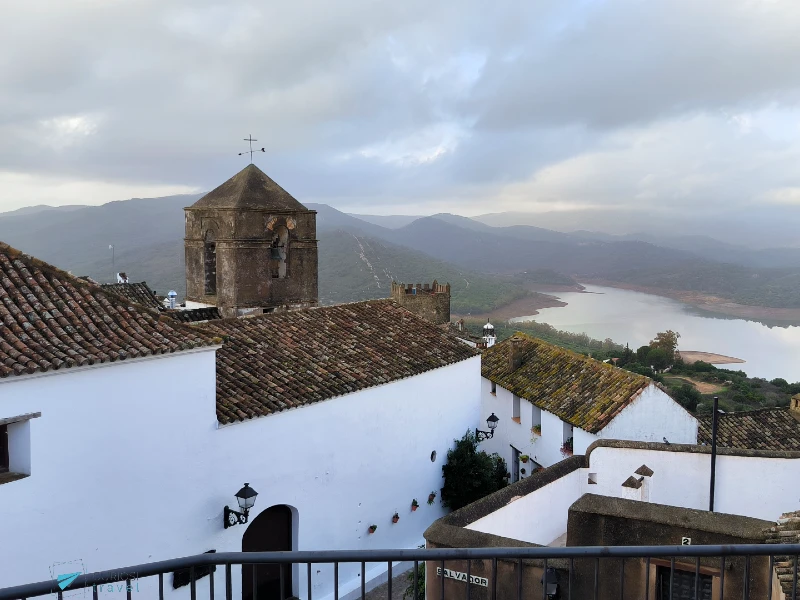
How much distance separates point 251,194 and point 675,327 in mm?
55536

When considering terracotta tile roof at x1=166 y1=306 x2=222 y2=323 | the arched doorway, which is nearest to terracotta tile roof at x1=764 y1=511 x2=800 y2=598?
the arched doorway

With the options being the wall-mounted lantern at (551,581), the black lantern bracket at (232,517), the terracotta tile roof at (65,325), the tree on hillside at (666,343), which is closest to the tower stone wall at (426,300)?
the black lantern bracket at (232,517)

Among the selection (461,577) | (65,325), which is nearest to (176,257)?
(65,325)

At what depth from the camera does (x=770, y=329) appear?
62438 mm

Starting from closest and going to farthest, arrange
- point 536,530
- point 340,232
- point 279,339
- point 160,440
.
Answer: point 160,440 → point 536,530 → point 279,339 → point 340,232

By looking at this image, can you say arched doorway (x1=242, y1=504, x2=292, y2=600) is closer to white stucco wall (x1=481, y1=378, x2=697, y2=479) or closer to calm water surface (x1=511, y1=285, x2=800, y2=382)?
white stucco wall (x1=481, y1=378, x2=697, y2=479)

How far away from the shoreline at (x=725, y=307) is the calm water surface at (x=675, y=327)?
2.88 feet

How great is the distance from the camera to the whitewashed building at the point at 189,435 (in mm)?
5770

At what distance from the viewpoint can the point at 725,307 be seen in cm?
6950

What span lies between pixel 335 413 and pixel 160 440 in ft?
8.60

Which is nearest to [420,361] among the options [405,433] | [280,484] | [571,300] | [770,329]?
[405,433]

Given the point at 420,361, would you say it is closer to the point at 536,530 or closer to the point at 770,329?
the point at 536,530

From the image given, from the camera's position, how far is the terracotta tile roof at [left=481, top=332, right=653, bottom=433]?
11555 millimetres

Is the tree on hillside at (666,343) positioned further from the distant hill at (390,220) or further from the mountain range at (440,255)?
the distant hill at (390,220)
